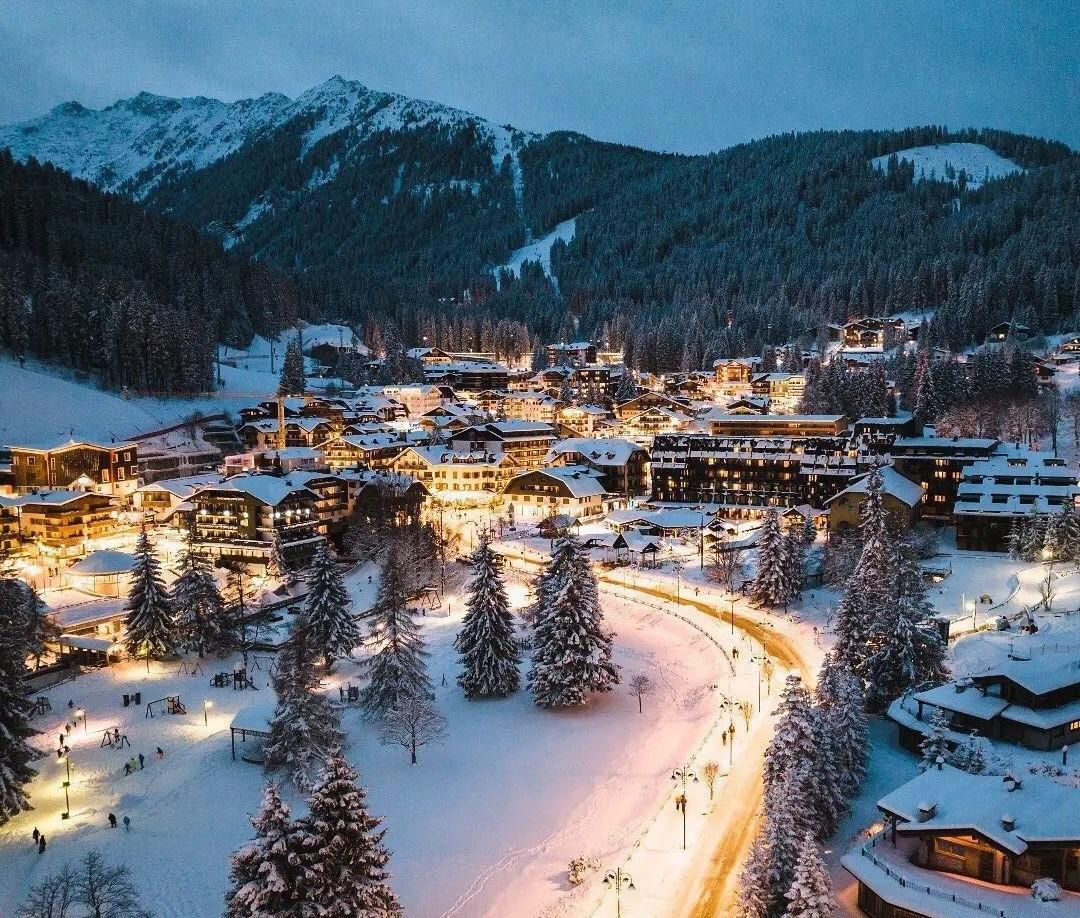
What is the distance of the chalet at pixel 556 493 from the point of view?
89125 mm

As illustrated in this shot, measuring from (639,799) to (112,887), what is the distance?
19541 mm

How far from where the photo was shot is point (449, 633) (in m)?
57.2

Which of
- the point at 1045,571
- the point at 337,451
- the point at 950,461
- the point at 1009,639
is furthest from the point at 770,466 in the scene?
the point at 337,451

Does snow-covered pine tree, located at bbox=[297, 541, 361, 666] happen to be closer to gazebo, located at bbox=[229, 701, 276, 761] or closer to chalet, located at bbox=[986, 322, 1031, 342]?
gazebo, located at bbox=[229, 701, 276, 761]

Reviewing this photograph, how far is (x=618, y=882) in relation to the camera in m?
26.0

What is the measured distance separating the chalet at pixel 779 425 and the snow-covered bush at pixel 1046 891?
8332 cm

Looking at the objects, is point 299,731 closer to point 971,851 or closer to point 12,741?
point 12,741

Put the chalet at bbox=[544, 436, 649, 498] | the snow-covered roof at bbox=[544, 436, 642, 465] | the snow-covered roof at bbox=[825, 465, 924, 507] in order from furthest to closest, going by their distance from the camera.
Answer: the snow-covered roof at bbox=[544, 436, 642, 465] < the chalet at bbox=[544, 436, 649, 498] < the snow-covered roof at bbox=[825, 465, 924, 507]

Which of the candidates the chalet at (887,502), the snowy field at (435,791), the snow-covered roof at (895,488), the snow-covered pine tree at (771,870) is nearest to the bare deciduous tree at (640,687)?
the snowy field at (435,791)

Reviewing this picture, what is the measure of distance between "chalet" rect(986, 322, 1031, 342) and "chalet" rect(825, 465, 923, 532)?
72.8 m

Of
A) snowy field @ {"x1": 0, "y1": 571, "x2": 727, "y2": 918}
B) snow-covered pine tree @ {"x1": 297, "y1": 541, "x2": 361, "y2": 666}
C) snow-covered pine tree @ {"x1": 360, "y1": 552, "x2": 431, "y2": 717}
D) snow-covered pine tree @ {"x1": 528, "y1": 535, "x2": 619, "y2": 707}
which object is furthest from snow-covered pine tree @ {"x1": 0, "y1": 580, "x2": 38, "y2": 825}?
snow-covered pine tree @ {"x1": 528, "y1": 535, "x2": 619, "y2": 707}

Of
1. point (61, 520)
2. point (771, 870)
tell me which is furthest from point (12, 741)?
point (61, 520)

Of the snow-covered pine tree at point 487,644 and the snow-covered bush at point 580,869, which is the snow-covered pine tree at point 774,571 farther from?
the snow-covered bush at point 580,869

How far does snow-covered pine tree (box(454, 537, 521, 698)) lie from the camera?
4566 centimetres
